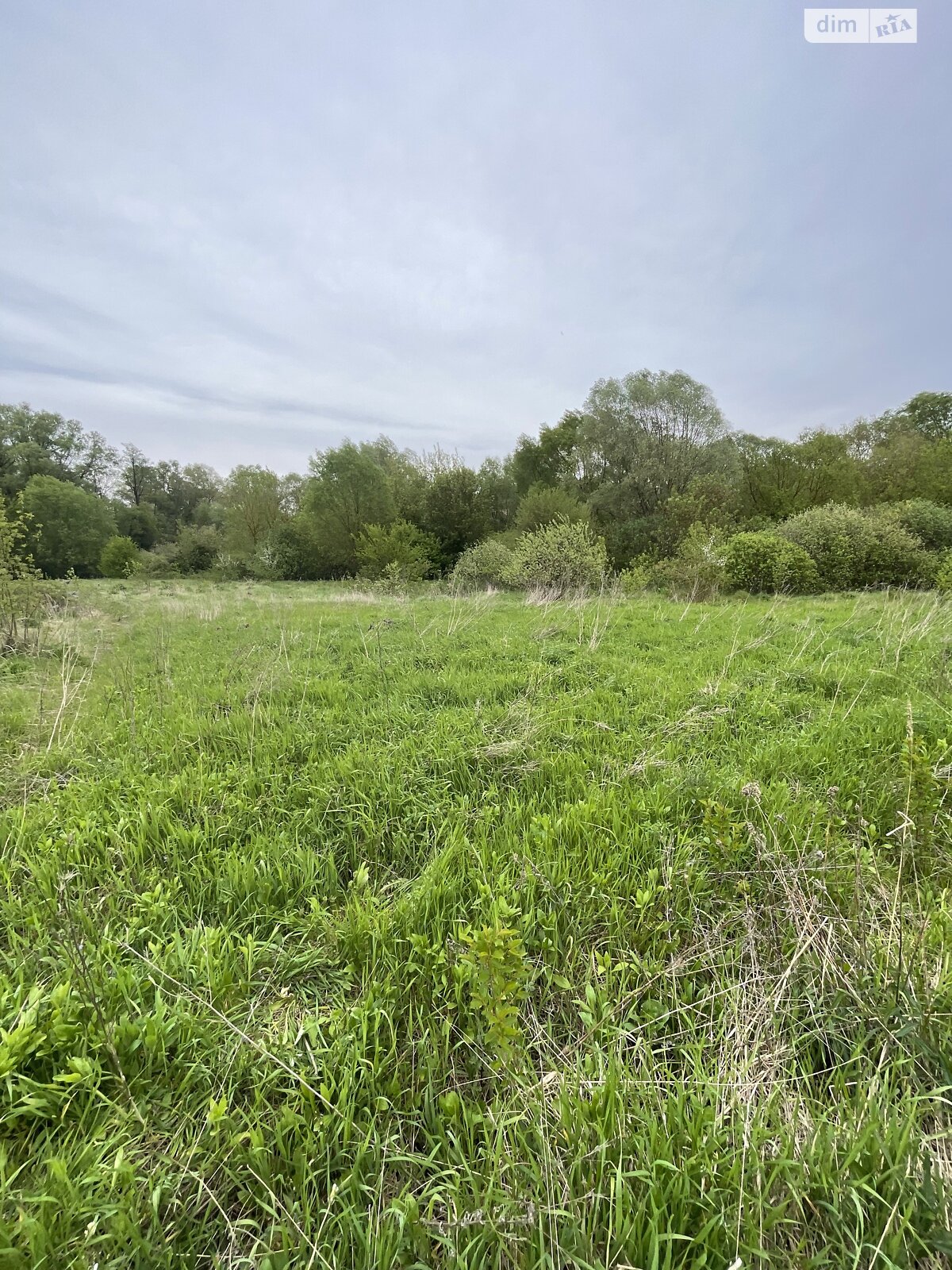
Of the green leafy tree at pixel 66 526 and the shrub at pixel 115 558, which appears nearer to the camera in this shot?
the green leafy tree at pixel 66 526

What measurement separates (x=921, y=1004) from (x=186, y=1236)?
233cm

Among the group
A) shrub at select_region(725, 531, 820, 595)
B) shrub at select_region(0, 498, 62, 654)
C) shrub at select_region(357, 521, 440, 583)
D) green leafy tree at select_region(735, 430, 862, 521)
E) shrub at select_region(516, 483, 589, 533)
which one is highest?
green leafy tree at select_region(735, 430, 862, 521)

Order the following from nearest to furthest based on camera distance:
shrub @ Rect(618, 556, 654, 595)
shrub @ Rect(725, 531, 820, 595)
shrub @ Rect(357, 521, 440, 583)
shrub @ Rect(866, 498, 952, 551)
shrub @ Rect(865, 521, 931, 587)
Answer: shrub @ Rect(725, 531, 820, 595)
shrub @ Rect(618, 556, 654, 595)
shrub @ Rect(865, 521, 931, 587)
shrub @ Rect(866, 498, 952, 551)
shrub @ Rect(357, 521, 440, 583)

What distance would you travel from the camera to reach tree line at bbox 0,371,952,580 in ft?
94.7

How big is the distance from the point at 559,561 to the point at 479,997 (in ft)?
59.7

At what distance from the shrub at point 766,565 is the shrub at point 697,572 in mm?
545

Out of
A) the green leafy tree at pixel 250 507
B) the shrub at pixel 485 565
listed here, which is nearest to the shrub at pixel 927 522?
the shrub at pixel 485 565

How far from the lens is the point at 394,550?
3072 centimetres

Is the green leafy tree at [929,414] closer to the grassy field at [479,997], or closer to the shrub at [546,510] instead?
the shrub at [546,510]

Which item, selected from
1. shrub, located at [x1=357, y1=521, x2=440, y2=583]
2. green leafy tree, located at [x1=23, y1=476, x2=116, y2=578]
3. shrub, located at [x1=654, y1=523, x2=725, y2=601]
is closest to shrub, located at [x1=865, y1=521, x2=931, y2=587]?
shrub, located at [x1=654, y1=523, x2=725, y2=601]

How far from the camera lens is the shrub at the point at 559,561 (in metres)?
18.4

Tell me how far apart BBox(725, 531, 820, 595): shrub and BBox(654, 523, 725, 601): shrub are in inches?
21.5

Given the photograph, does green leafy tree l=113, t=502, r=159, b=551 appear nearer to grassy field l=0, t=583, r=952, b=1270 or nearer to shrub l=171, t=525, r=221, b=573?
shrub l=171, t=525, r=221, b=573

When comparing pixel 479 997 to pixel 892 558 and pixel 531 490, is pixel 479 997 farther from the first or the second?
pixel 531 490
